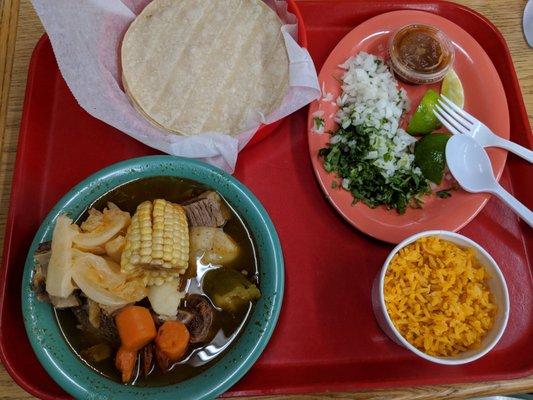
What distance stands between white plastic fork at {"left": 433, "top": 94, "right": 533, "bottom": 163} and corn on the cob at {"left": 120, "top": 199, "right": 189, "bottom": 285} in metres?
1.01

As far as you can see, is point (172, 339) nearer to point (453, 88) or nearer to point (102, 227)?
point (102, 227)

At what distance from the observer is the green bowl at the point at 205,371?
1421 millimetres

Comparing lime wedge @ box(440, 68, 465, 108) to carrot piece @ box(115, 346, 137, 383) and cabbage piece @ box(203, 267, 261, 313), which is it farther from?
carrot piece @ box(115, 346, 137, 383)

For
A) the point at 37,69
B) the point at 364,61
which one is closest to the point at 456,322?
the point at 364,61

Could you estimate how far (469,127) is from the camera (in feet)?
5.74

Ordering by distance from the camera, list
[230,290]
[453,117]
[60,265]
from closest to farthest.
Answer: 1. [60,265]
2. [230,290]
3. [453,117]

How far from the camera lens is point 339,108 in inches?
71.1

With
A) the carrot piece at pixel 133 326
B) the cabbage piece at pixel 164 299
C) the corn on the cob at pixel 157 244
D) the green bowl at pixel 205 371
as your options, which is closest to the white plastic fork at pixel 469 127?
the green bowl at pixel 205 371

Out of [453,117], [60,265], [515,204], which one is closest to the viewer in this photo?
[60,265]

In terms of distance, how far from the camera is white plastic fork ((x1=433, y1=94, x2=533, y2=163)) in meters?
1.72

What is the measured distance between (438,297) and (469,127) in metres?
0.67

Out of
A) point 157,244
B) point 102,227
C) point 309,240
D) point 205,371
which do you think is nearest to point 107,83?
point 102,227

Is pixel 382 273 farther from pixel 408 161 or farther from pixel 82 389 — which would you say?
pixel 82 389

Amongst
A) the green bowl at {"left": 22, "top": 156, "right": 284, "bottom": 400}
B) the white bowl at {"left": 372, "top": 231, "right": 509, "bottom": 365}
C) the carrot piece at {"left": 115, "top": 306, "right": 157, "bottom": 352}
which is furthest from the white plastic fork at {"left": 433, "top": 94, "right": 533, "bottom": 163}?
the carrot piece at {"left": 115, "top": 306, "right": 157, "bottom": 352}
